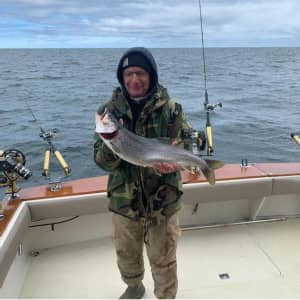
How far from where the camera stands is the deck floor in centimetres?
334

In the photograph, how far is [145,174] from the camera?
2654mm

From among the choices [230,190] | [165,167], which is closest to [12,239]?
[165,167]

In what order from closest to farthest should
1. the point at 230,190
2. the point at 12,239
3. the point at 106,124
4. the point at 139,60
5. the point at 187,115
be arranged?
the point at 106,124 < the point at 139,60 < the point at 12,239 < the point at 230,190 < the point at 187,115

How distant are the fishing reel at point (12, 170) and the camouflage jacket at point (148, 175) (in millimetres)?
933

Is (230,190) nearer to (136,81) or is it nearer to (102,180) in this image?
(102,180)

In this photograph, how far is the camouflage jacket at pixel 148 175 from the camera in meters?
2.62

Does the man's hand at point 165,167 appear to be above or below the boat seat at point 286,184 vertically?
above

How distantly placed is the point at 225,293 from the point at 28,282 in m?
1.63

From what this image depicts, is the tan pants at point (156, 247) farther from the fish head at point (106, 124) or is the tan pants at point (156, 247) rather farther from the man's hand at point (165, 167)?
the fish head at point (106, 124)

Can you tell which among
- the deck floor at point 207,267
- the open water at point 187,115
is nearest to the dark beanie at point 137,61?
the deck floor at point 207,267

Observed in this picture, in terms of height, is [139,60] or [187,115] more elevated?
[139,60]

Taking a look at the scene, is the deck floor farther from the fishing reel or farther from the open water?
the open water

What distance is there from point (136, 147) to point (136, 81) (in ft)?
1.48

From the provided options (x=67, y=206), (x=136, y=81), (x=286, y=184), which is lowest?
(x=286, y=184)
